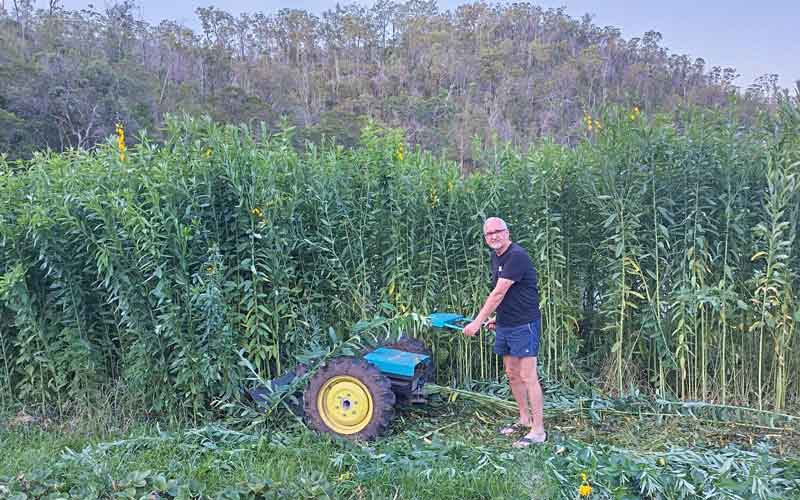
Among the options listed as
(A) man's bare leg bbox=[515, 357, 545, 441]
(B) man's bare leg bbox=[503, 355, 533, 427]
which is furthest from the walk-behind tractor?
(A) man's bare leg bbox=[515, 357, 545, 441]

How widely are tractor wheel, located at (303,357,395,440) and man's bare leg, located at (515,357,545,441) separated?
1.02 m

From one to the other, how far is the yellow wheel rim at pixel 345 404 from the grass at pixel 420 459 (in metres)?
0.18

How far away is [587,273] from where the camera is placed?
5.70m

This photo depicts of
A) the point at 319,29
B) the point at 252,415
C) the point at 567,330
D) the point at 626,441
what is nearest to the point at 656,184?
the point at 567,330

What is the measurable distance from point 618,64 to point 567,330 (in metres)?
64.7

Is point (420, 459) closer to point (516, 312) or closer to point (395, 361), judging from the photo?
point (395, 361)

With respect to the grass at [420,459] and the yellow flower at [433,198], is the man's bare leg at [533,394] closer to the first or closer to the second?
the grass at [420,459]

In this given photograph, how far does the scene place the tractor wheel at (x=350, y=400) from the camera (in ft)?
14.3

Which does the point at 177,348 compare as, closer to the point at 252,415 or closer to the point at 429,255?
the point at 252,415

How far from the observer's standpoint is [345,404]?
4.46 m

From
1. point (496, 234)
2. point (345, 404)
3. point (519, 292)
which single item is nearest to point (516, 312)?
point (519, 292)

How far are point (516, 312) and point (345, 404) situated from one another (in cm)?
146

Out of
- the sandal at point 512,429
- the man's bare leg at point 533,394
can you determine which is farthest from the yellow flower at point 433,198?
A: the sandal at point 512,429

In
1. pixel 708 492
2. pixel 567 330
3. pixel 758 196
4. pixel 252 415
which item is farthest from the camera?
pixel 567 330
